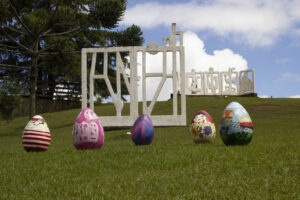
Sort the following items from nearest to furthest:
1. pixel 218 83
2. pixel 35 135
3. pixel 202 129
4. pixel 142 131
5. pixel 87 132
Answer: pixel 87 132, pixel 35 135, pixel 202 129, pixel 142 131, pixel 218 83

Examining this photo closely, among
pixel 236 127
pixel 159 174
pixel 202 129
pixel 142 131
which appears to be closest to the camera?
pixel 159 174

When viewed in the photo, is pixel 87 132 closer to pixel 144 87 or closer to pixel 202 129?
pixel 202 129

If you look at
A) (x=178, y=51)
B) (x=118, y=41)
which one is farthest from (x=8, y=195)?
(x=118, y=41)

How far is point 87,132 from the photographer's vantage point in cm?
696

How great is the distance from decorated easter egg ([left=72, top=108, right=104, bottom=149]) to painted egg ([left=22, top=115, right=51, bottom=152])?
70 centimetres

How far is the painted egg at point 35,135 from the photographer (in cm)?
709

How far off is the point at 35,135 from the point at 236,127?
4.24 metres

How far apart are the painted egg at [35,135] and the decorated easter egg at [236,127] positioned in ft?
12.6

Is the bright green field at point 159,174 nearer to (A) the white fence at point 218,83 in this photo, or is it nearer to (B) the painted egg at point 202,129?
(B) the painted egg at point 202,129

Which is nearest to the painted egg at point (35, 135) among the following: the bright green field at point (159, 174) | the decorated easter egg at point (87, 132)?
the bright green field at point (159, 174)

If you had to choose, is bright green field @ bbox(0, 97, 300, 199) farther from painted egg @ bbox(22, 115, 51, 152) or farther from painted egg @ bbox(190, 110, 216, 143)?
painted egg @ bbox(190, 110, 216, 143)

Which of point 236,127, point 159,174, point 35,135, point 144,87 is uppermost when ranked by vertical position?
point 144,87

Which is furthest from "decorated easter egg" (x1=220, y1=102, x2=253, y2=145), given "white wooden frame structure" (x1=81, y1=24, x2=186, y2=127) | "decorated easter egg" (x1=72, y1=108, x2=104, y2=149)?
"white wooden frame structure" (x1=81, y1=24, x2=186, y2=127)

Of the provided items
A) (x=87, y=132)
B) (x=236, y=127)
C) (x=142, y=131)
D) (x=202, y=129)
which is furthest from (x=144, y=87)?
(x=236, y=127)
